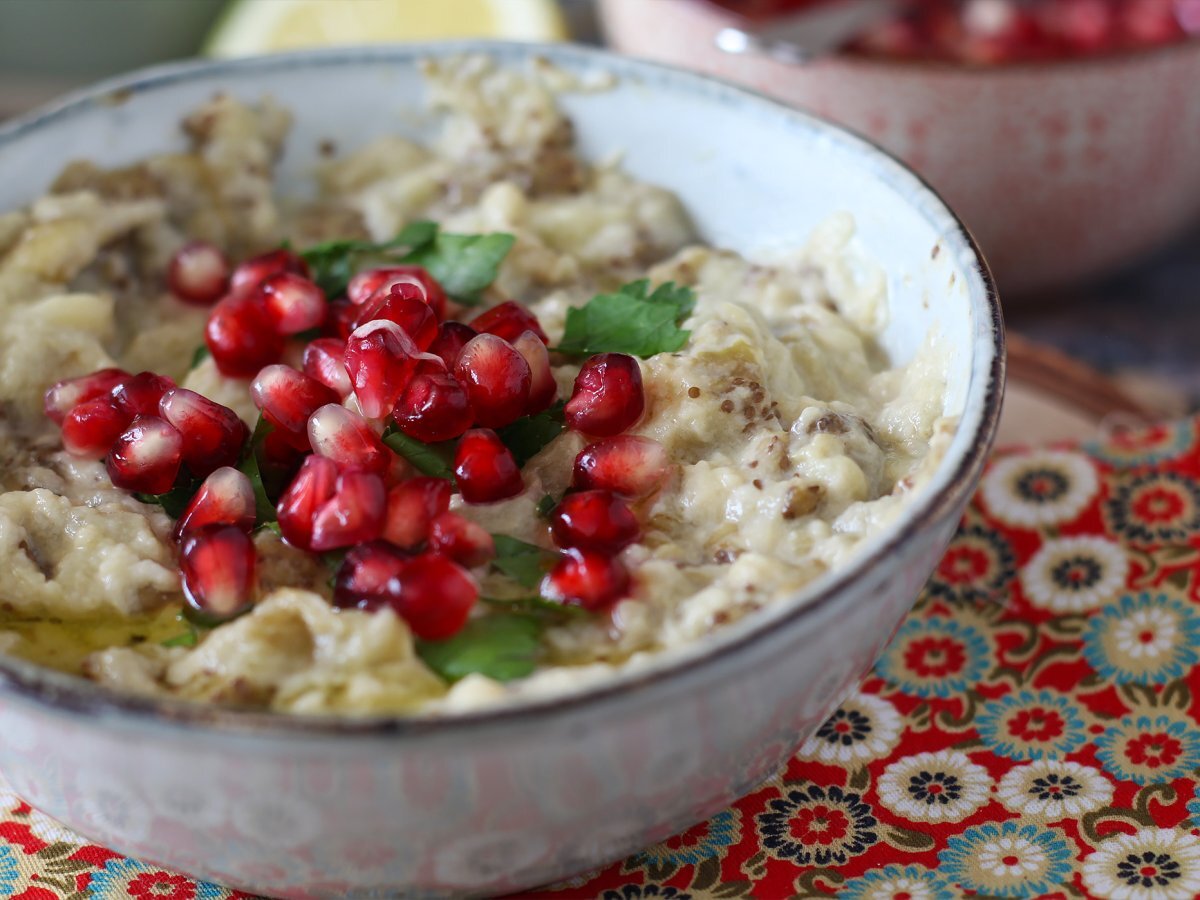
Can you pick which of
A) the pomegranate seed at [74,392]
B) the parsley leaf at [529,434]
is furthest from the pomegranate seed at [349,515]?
the pomegranate seed at [74,392]

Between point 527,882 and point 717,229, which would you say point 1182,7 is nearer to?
point 717,229

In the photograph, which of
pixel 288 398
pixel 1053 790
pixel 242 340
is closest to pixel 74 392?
pixel 242 340

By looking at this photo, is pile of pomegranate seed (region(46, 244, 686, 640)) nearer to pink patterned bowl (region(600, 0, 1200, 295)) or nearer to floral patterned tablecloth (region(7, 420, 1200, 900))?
floral patterned tablecloth (region(7, 420, 1200, 900))

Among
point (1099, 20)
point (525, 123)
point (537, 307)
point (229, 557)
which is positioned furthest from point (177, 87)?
point (1099, 20)

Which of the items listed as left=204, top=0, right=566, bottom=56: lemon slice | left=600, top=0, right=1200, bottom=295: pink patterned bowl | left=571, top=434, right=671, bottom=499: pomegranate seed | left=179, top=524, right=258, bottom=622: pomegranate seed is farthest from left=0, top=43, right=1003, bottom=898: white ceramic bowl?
left=204, top=0, right=566, bottom=56: lemon slice

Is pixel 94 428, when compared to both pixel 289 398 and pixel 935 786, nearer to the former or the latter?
pixel 289 398

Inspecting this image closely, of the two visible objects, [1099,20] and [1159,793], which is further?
[1099,20]
